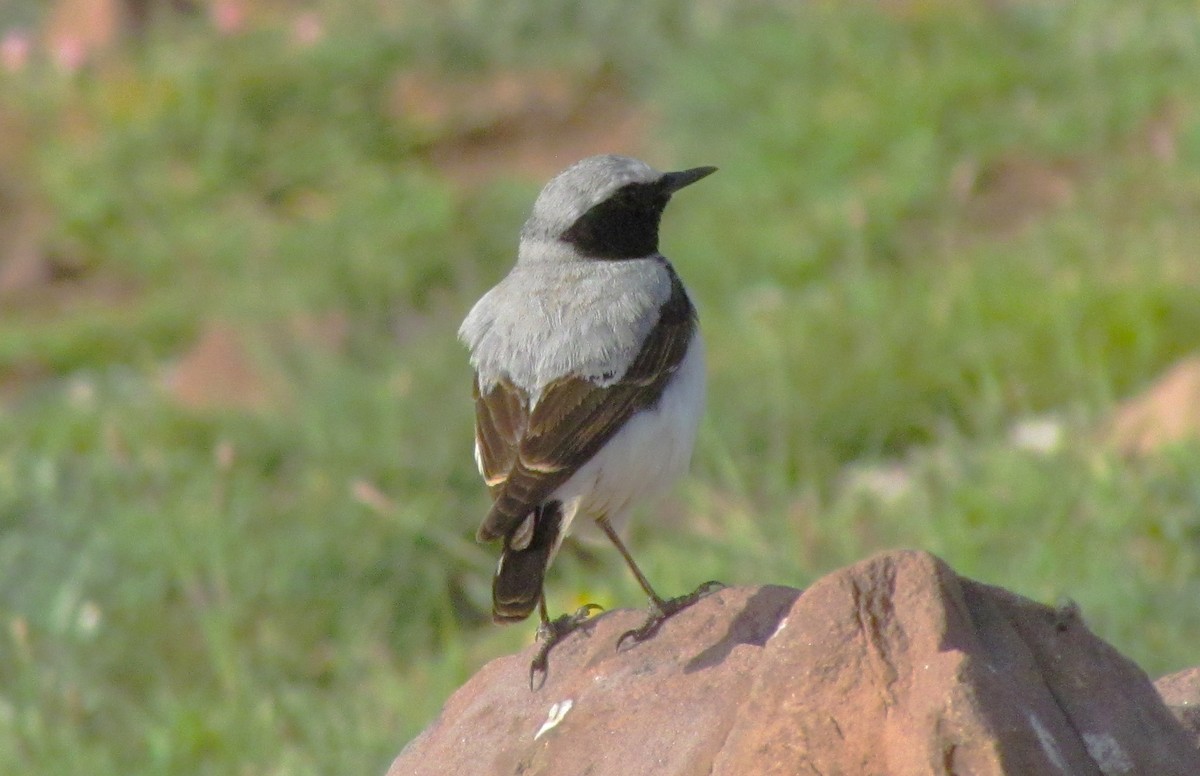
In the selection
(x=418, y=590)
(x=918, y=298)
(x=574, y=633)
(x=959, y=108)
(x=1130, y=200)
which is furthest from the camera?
(x=959, y=108)

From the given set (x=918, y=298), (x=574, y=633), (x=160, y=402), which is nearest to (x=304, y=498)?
(x=160, y=402)

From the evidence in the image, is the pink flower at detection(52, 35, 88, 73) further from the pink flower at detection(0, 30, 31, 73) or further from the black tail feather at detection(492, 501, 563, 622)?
the black tail feather at detection(492, 501, 563, 622)

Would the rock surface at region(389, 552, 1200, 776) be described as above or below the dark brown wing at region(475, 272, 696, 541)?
below

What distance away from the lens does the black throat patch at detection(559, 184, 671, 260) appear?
5.09m

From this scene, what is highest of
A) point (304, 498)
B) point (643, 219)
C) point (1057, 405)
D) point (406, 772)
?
point (643, 219)

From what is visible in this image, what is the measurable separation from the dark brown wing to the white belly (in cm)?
3

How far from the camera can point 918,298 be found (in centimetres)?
898

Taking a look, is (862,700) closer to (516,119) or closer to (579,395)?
(579,395)

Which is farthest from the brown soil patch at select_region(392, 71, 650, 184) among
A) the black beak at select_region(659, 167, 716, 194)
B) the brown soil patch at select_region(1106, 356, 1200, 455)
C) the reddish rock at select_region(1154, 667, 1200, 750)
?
the reddish rock at select_region(1154, 667, 1200, 750)

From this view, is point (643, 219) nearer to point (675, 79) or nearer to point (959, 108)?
point (959, 108)

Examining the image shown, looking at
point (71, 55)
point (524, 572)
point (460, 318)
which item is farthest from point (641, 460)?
point (71, 55)

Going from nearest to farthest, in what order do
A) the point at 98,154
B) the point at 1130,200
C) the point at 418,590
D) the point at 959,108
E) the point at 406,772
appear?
1. the point at 406,772
2. the point at 418,590
3. the point at 1130,200
4. the point at 959,108
5. the point at 98,154

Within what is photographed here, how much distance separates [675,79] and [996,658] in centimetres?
952

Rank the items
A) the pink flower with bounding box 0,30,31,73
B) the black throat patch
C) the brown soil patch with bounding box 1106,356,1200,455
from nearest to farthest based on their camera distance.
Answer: the black throat patch, the brown soil patch with bounding box 1106,356,1200,455, the pink flower with bounding box 0,30,31,73
